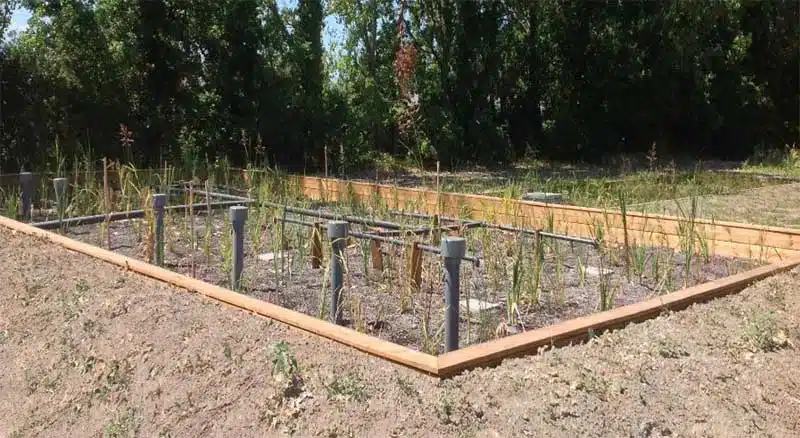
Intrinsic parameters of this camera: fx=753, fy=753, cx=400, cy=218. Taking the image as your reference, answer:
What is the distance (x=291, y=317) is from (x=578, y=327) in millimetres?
1093

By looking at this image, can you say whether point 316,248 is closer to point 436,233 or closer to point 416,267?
point 436,233

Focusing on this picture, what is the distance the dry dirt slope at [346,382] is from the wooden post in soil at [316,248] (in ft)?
3.70

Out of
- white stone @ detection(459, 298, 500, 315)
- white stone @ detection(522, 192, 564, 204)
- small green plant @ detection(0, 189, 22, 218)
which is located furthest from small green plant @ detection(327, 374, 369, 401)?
small green plant @ detection(0, 189, 22, 218)

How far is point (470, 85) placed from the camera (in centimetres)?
1314

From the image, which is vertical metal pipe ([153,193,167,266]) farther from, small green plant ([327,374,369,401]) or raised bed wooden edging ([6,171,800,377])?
small green plant ([327,374,369,401])

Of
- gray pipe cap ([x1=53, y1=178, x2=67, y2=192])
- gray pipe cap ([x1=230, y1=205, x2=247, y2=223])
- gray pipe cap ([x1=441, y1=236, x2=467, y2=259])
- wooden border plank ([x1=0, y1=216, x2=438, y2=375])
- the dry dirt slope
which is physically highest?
gray pipe cap ([x1=53, y1=178, x2=67, y2=192])

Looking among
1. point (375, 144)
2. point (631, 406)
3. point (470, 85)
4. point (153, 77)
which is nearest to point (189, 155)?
point (153, 77)

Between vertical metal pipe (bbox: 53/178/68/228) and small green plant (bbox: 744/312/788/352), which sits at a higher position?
vertical metal pipe (bbox: 53/178/68/228)

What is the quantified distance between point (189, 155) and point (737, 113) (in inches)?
401

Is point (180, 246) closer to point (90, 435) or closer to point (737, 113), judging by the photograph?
point (90, 435)

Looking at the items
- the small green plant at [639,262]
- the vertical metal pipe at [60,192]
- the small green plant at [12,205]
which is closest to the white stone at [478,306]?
the small green plant at [639,262]

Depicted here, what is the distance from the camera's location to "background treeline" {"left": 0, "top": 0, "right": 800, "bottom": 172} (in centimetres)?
959

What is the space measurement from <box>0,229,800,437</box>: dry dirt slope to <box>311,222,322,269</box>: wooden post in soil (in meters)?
1.13

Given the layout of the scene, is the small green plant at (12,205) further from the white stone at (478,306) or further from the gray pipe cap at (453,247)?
the gray pipe cap at (453,247)
